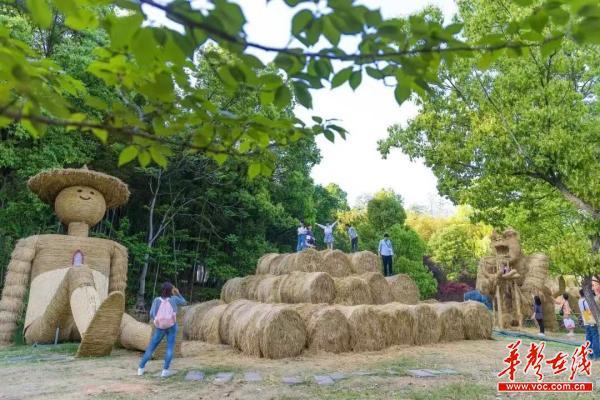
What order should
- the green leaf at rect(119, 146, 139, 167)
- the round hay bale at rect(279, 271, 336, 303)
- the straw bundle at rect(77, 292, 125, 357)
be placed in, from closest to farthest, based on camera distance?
1. the green leaf at rect(119, 146, 139, 167)
2. the straw bundle at rect(77, 292, 125, 357)
3. the round hay bale at rect(279, 271, 336, 303)

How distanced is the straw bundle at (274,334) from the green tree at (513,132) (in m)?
4.49

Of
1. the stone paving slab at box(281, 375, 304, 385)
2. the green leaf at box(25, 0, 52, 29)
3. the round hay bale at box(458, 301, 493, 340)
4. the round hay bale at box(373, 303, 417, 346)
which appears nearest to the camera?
the green leaf at box(25, 0, 52, 29)

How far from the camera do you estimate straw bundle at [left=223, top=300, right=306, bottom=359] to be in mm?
7461

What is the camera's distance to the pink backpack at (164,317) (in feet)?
20.6

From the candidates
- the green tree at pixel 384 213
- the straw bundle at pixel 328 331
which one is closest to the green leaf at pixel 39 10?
the straw bundle at pixel 328 331

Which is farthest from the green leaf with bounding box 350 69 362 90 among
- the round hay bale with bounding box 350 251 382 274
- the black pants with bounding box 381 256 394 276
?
the black pants with bounding box 381 256 394 276

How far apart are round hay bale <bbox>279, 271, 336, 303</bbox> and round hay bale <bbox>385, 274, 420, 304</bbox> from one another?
224 centimetres

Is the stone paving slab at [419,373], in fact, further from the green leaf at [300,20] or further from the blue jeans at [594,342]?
the green leaf at [300,20]

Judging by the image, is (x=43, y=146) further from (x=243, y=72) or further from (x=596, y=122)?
(x=596, y=122)

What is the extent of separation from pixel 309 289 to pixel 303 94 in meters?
8.07

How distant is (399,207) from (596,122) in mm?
16810

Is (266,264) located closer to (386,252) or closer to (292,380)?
(386,252)

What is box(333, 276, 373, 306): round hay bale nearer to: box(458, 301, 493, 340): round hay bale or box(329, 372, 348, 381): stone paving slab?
box(458, 301, 493, 340): round hay bale

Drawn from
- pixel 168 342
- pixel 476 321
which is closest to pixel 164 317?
pixel 168 342
